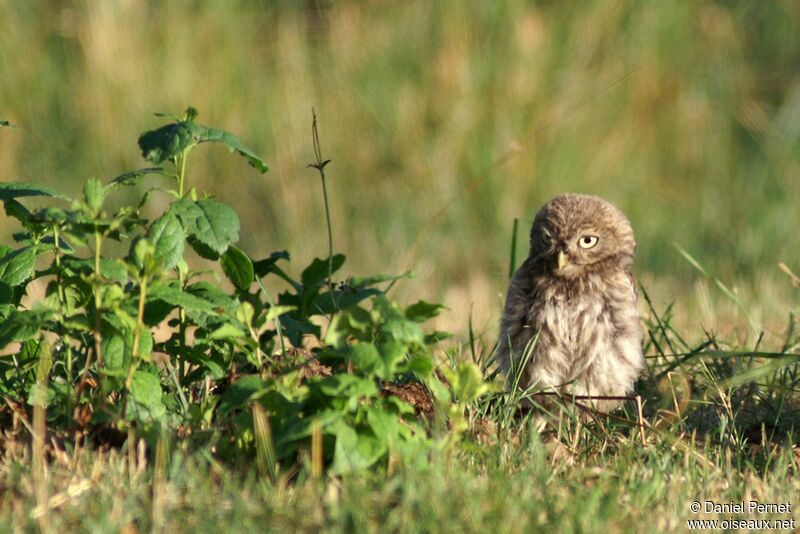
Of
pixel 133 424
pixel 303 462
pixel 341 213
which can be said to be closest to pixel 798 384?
pixel 303 462

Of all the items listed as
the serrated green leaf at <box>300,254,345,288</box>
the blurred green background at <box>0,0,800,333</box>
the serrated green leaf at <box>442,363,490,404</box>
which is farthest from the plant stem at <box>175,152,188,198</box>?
the blurred green background at <box>0,0,800,333</box>

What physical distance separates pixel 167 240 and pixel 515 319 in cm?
154

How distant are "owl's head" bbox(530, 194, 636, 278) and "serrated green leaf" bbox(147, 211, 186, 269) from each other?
5.18 feet

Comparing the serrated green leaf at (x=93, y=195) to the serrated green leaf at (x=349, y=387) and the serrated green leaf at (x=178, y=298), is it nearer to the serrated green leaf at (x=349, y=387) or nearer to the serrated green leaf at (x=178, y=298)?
the serrated green leaf at (x=178, y=298)

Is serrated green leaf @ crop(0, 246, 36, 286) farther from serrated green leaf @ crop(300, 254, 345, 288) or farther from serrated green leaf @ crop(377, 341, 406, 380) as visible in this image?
serrated green leaf @ crop(377, 341, 406, 380)

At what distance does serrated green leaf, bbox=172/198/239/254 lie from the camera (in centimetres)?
376

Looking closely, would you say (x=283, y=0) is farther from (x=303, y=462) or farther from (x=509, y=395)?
(x=303, y=462)

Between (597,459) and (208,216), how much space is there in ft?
4.76

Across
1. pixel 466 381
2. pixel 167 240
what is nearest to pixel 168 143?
pixel 167 240

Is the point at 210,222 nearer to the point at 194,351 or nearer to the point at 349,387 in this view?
the point at 194,351

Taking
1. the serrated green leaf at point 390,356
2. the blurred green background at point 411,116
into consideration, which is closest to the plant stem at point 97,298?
the serrated green leaf at point 390,356

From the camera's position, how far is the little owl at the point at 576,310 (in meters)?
4.64

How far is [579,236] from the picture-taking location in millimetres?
4758

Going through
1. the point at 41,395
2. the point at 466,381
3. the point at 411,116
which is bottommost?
the point at 466,381
